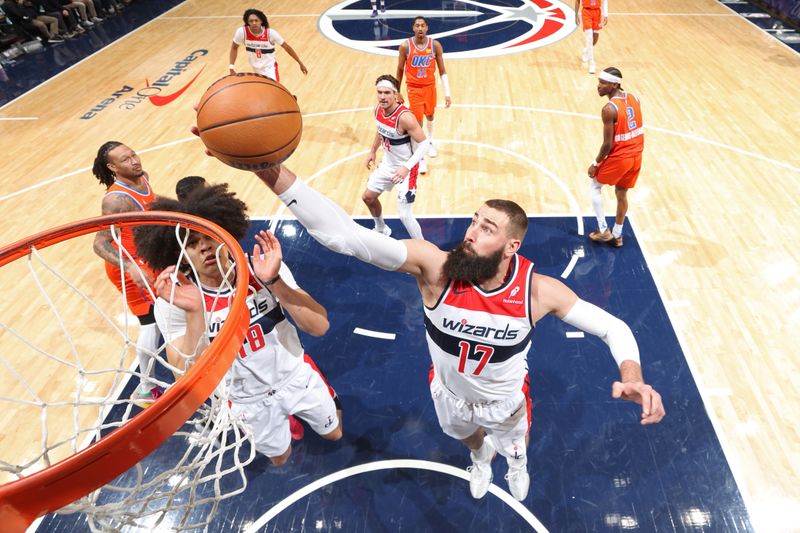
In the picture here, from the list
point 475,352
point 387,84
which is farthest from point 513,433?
point 387,84

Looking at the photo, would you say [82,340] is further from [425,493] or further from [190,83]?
[190,83]

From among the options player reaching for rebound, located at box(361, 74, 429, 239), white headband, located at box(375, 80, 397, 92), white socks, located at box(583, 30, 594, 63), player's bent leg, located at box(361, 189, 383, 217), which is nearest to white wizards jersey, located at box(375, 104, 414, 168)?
player reaching for rebound, located at box(361, 74, 429, 239)

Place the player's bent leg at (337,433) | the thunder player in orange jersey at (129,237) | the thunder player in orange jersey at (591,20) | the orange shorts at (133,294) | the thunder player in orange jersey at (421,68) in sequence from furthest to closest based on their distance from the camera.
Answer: the thunder player in orange jersey at (591,20)
the thunder player in orange jersey at (421,68)
the orange shorts at (133,294)
the thunder player in orange jersey at (129,237)
the player's bent leg at (337,433)

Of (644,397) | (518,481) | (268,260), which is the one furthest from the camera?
(518,481)

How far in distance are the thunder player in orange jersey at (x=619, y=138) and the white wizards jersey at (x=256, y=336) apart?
355cm

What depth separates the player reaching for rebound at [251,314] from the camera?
2.71 metres

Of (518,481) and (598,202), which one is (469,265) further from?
(598,202)

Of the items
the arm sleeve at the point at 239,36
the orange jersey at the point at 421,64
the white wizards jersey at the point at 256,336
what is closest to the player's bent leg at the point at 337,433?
the white wizards jersey at the point at 256,336

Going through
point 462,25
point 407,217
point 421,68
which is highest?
point 421,68

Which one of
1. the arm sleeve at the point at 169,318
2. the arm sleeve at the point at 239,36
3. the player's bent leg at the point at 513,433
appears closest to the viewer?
the arm sleeve at the point at 169,318

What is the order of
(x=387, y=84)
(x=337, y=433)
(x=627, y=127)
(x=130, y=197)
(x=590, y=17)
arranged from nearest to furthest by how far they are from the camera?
(x=337, y=433), (x=130, y=197), (x=627, y=127), (x=387, y=84), (x=590, y=17)

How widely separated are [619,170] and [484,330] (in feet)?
11.0

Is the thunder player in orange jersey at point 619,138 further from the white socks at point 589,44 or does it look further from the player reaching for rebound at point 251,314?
the white socks at point 589,44

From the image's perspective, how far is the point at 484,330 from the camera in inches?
108
